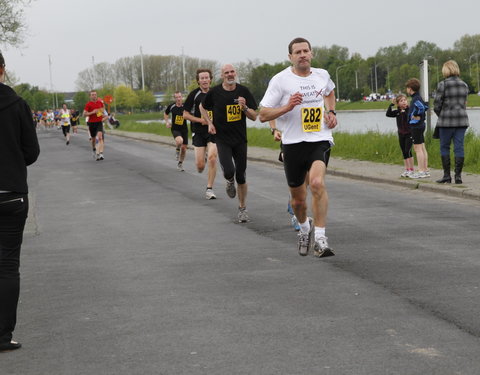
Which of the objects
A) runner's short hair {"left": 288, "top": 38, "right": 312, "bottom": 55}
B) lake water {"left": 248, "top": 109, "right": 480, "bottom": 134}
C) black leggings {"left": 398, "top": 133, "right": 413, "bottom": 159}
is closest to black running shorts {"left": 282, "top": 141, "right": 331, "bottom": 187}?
runner's short hair {"left": 288, "top": 38, "right": 312, "bottom": 55}

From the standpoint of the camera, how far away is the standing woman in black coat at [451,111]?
13656 mm

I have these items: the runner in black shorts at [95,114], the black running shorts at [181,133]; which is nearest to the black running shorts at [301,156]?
the black running shorts at [181,133]

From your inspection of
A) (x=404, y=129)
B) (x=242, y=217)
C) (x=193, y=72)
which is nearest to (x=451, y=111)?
(x=404, y=129)

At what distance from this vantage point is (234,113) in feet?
35.9

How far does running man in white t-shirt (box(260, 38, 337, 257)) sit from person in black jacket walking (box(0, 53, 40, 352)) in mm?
3030

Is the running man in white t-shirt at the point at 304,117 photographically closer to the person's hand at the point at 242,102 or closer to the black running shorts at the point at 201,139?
the person's hand at the point at 242,102

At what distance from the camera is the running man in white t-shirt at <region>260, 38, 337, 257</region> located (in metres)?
7.61

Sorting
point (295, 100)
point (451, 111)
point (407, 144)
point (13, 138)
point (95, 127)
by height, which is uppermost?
point (295, 100)

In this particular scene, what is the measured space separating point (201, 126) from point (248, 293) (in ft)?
26.9

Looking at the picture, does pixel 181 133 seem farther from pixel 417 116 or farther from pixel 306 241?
pixel 306 241

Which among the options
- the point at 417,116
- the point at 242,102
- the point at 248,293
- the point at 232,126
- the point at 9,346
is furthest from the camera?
the point at 417,116

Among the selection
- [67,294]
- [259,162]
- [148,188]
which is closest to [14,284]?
[67,294]

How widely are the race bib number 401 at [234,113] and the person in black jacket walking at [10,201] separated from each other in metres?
5.92

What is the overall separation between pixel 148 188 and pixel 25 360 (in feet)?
36.7
